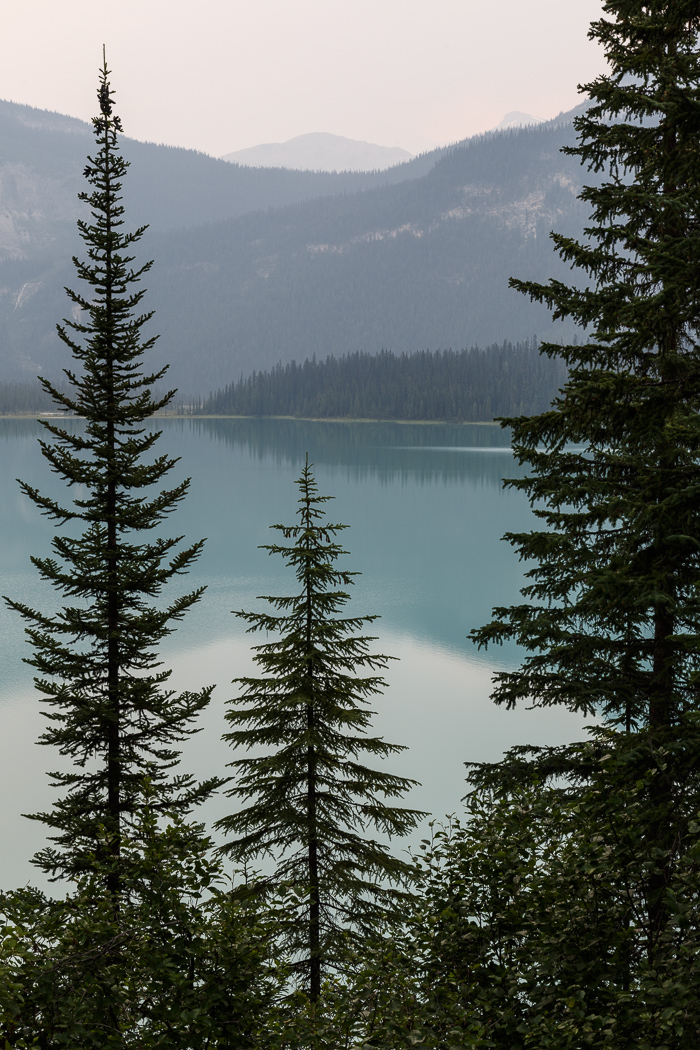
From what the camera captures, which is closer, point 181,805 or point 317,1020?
point 317,1020

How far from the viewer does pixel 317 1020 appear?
5.74m

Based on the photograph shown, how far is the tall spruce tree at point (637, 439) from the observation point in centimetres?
662

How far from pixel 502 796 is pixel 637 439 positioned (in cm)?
359

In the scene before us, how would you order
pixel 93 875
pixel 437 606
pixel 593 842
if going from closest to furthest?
pixel 593 842
pixel 93 875
pixel 437 606

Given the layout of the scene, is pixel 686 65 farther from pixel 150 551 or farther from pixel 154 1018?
pixel 150 551

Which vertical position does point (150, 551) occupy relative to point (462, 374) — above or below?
below

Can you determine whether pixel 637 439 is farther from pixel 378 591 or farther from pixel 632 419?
pixel 378 591

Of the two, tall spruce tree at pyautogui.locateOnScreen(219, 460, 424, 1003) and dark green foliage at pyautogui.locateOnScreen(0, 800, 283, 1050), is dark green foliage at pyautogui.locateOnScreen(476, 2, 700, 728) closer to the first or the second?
tall spruce tree at pyautogui.locateOnScreen(219, 460, 424, 1003)

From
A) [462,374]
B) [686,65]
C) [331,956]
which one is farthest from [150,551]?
[462,374]

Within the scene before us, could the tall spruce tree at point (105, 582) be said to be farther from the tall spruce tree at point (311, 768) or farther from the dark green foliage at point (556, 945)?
the dark green foliage at point (556, 945)

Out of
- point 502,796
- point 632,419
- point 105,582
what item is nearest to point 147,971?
point 502,796

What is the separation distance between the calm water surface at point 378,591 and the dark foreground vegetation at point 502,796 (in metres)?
11.8

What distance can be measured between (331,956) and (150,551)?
6.57m

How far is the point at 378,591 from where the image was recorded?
5012 cm
